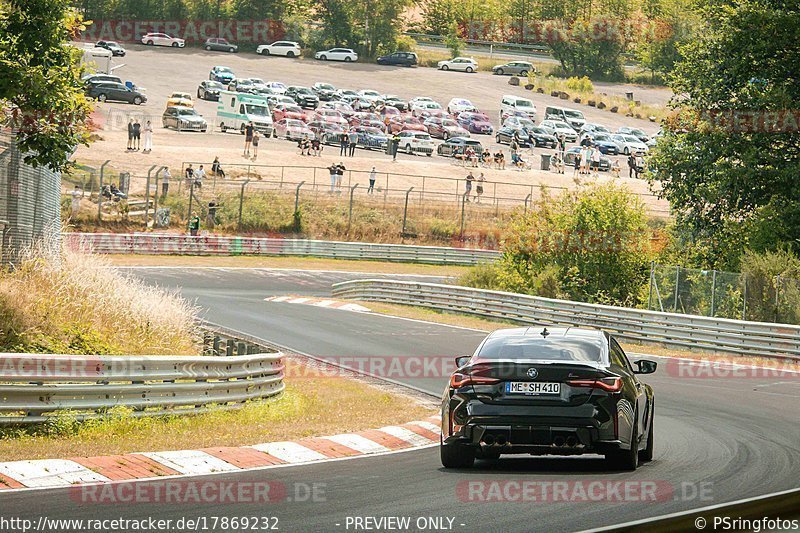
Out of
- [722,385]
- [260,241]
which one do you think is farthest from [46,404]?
[260,241]

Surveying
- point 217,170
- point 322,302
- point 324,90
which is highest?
point 324,90

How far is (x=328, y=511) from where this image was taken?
28.2 feet

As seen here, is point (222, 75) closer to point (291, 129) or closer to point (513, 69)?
point (291, 129)

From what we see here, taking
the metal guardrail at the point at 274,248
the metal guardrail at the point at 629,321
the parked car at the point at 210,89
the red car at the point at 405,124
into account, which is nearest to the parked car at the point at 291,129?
the red car at the point at 405,124

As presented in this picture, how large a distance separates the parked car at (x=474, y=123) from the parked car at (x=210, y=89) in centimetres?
1692

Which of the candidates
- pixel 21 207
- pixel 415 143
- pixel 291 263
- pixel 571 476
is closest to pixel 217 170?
pixel 291 263

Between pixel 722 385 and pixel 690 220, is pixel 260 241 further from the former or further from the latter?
pixel 722 385

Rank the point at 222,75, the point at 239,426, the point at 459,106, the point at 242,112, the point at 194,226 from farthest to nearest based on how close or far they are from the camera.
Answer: the point at 459,106
the point at 222,75
the point at 242,112
the point at 194,226
the point at 239,426

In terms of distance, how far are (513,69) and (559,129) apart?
29234mm

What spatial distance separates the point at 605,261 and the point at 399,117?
4576 centimetres

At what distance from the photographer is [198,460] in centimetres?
1123

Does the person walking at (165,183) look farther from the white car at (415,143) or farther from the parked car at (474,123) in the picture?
the parked car at (474,123)

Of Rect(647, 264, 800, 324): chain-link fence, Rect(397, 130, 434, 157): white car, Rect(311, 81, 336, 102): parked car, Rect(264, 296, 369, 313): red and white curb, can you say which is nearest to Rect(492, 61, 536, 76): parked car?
Rect(311, 81, 336, 102): parked car

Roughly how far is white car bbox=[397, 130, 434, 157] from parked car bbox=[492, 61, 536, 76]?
121 ft
